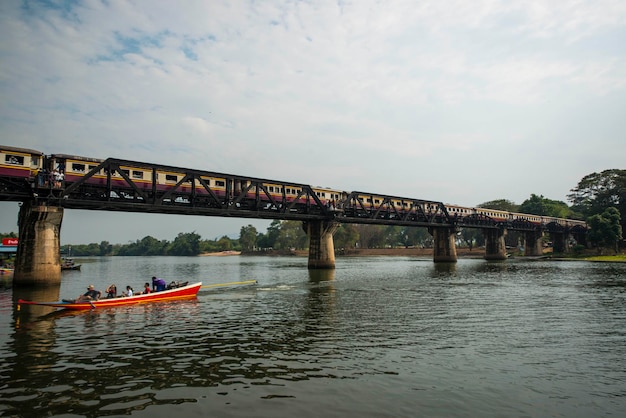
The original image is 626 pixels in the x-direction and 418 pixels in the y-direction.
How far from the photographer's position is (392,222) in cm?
7762

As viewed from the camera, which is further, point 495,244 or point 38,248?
point 495,244

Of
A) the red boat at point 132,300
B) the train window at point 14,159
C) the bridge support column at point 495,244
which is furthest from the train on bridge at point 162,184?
the bridge support column at point 495,244

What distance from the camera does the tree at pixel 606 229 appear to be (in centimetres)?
10100

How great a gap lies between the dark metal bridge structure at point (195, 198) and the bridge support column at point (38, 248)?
1.31 metres

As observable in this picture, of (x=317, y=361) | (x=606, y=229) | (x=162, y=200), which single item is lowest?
(x=317, y=361)

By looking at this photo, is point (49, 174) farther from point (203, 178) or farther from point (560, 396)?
point (560, 396)

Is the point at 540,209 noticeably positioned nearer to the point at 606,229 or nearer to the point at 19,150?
the point at 606,229

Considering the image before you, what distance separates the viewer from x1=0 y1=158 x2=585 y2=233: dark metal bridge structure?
39406mm

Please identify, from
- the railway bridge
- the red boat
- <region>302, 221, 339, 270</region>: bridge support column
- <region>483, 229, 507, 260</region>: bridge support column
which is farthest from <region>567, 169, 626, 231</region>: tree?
the red boat

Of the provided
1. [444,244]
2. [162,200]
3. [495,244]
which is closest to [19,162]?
[162,200]

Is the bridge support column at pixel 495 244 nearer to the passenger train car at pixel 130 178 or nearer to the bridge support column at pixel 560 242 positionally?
the bridge support column at pixel 560 242

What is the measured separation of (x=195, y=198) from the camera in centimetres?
5081

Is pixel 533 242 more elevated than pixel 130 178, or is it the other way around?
pixel 130 178

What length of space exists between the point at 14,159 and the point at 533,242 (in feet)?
430
